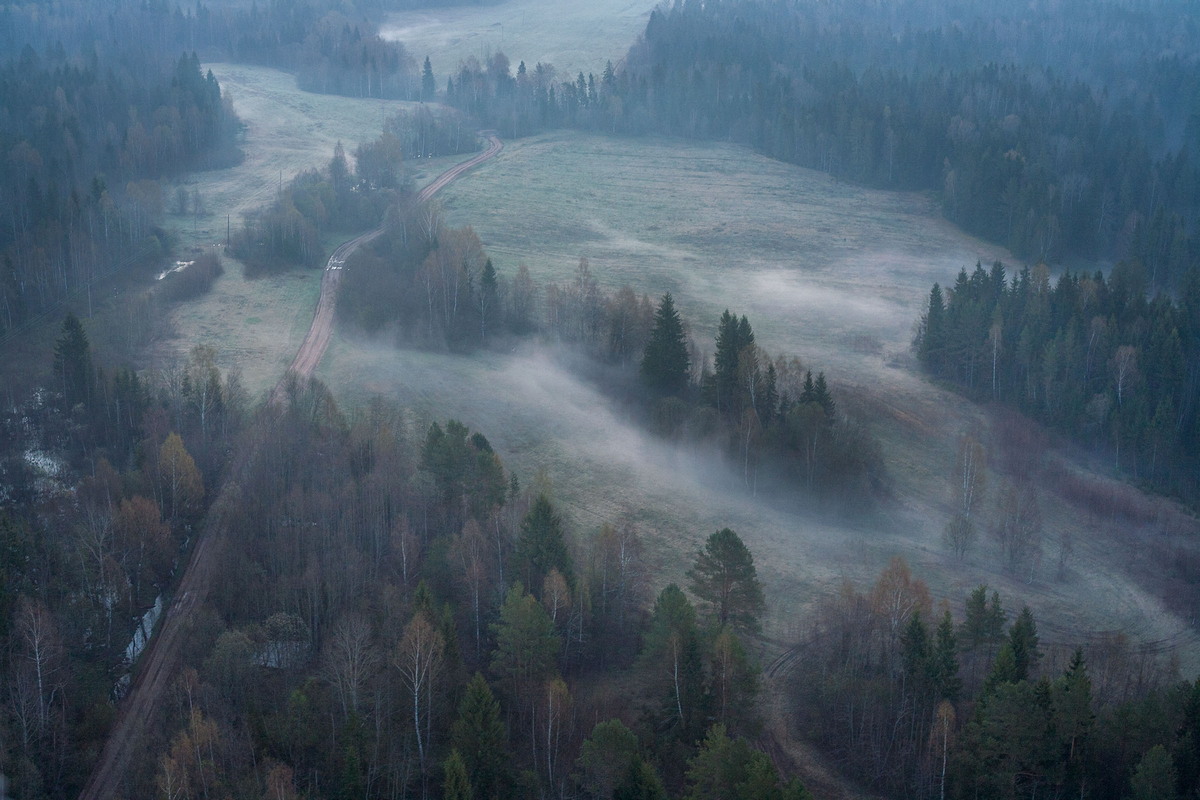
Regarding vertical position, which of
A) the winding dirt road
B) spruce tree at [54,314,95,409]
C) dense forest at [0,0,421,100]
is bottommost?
the winding dirt road

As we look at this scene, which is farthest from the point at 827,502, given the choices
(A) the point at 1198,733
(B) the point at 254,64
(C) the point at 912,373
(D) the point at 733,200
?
(B) the point at 254,64

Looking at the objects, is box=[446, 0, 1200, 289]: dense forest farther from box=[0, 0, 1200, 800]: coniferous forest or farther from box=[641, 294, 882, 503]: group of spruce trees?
box=[641, 294, 882, 503]: group of spruce trees

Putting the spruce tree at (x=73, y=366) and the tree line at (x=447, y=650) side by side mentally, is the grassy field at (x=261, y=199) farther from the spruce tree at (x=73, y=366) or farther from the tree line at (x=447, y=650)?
the tree line at (x=447, y=650)

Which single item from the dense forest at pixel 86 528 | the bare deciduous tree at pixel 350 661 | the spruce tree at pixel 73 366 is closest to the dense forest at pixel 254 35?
the dense forest at pixel 86 528

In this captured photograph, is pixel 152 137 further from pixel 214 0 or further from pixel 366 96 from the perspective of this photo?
pixel 214 0

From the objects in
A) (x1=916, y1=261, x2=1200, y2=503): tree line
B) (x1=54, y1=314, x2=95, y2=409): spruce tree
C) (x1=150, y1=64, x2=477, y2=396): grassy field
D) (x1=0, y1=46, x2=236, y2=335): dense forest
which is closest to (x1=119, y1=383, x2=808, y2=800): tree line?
(x1=54, y1=314, x2=95, y2=409): spruce tree
